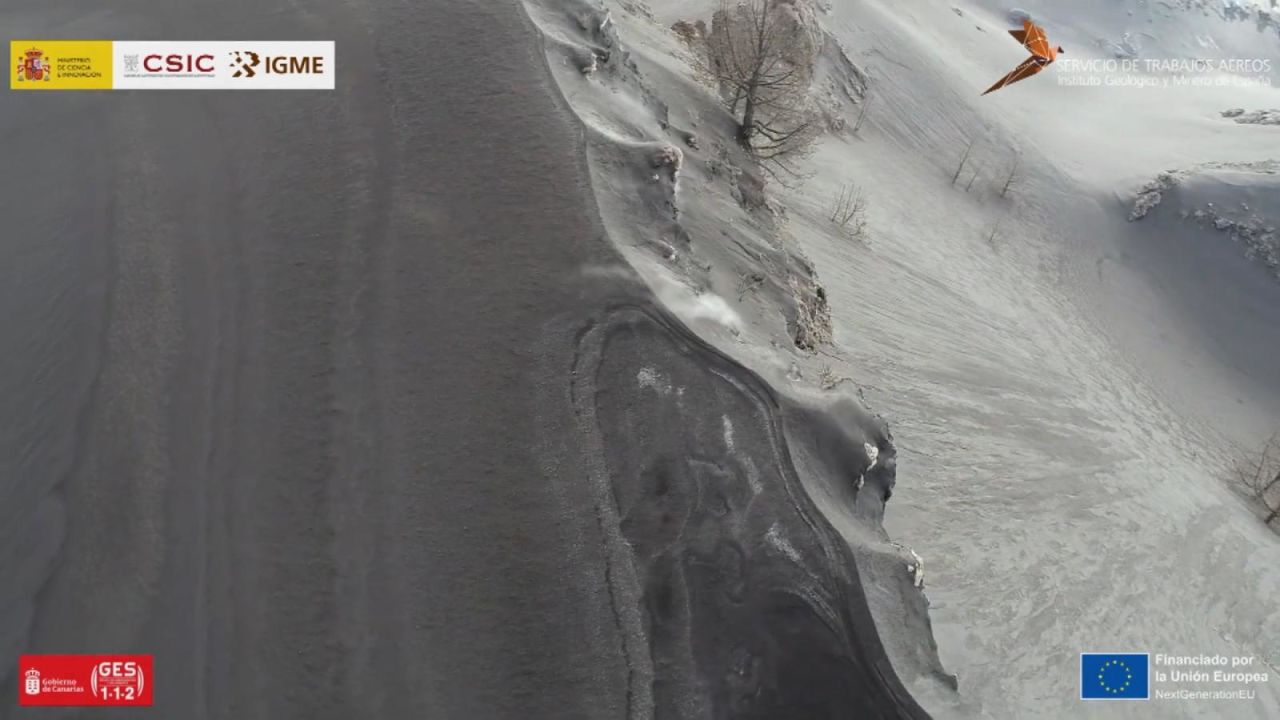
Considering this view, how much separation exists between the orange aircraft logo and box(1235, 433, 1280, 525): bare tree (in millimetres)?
16732

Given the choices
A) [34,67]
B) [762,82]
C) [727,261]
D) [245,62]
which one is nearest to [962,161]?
[762,82]

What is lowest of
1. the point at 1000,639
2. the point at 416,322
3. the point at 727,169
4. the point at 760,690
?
the point at 1000,639

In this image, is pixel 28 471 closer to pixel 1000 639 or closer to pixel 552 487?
pixel 552 487

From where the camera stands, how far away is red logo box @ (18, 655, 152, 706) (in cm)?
669

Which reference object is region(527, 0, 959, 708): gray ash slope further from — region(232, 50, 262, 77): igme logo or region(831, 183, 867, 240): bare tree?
region(831, 183, 867, 240): bare tree

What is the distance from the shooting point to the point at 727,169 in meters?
14.0

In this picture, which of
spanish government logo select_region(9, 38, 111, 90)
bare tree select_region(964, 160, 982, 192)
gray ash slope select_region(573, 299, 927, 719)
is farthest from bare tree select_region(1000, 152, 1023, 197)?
spanish government logo select_region(9, 38, 111, 90)

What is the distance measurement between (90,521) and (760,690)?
22.4ft

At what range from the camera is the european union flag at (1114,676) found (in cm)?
1202

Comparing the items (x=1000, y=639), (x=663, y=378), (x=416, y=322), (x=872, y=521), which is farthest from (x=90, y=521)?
(x=1000, y=639)

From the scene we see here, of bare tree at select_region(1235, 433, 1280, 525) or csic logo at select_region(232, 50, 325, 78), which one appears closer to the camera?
csic logo at select_region(232, 50, 325, 78)

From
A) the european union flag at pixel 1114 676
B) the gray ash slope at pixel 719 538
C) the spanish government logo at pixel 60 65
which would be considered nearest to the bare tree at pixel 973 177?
the european union flag at pixel 1114 676

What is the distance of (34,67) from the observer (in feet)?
38.1

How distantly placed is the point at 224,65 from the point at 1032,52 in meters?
34.8
